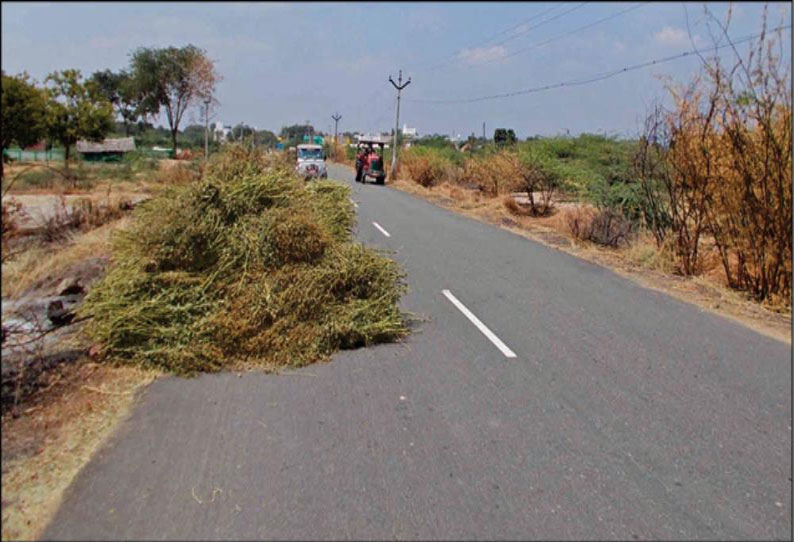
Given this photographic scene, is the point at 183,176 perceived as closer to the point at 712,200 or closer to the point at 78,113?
the point at 712,200

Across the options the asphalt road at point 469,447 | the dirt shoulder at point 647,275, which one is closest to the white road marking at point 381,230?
the dirt shoulder at point 647,275

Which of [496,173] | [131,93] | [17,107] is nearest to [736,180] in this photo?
[17,107]

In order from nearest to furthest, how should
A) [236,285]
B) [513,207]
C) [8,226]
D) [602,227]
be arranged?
[8,226] < [236,285] < [602,227] < [513,207]

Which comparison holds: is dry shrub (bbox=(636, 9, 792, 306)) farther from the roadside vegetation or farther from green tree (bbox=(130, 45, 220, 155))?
green tree (bbox=(130, 45, 220, 155))

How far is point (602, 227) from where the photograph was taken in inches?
619

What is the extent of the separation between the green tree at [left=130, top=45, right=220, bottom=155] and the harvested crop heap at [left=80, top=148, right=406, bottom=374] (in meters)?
14.0

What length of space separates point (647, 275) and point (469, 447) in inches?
341

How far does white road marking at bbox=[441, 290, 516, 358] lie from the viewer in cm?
651

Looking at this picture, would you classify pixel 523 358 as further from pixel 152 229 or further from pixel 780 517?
pixel 152 229

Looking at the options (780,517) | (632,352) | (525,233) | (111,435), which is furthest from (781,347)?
(525,233)

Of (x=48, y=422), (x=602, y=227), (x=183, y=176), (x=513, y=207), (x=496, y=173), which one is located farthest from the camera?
(x=496, y=173)

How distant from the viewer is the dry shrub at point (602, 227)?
593 inches

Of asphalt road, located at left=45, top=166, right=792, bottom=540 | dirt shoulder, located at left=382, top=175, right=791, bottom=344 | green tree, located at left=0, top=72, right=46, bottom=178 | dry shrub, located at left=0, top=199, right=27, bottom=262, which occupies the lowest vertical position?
asphalt road, located at left=45, top=166, right=792, bottom=540

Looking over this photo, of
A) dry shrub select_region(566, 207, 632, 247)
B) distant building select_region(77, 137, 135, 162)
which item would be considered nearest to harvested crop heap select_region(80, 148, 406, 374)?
dry shrub select_region(566, 207, 632, 247)
